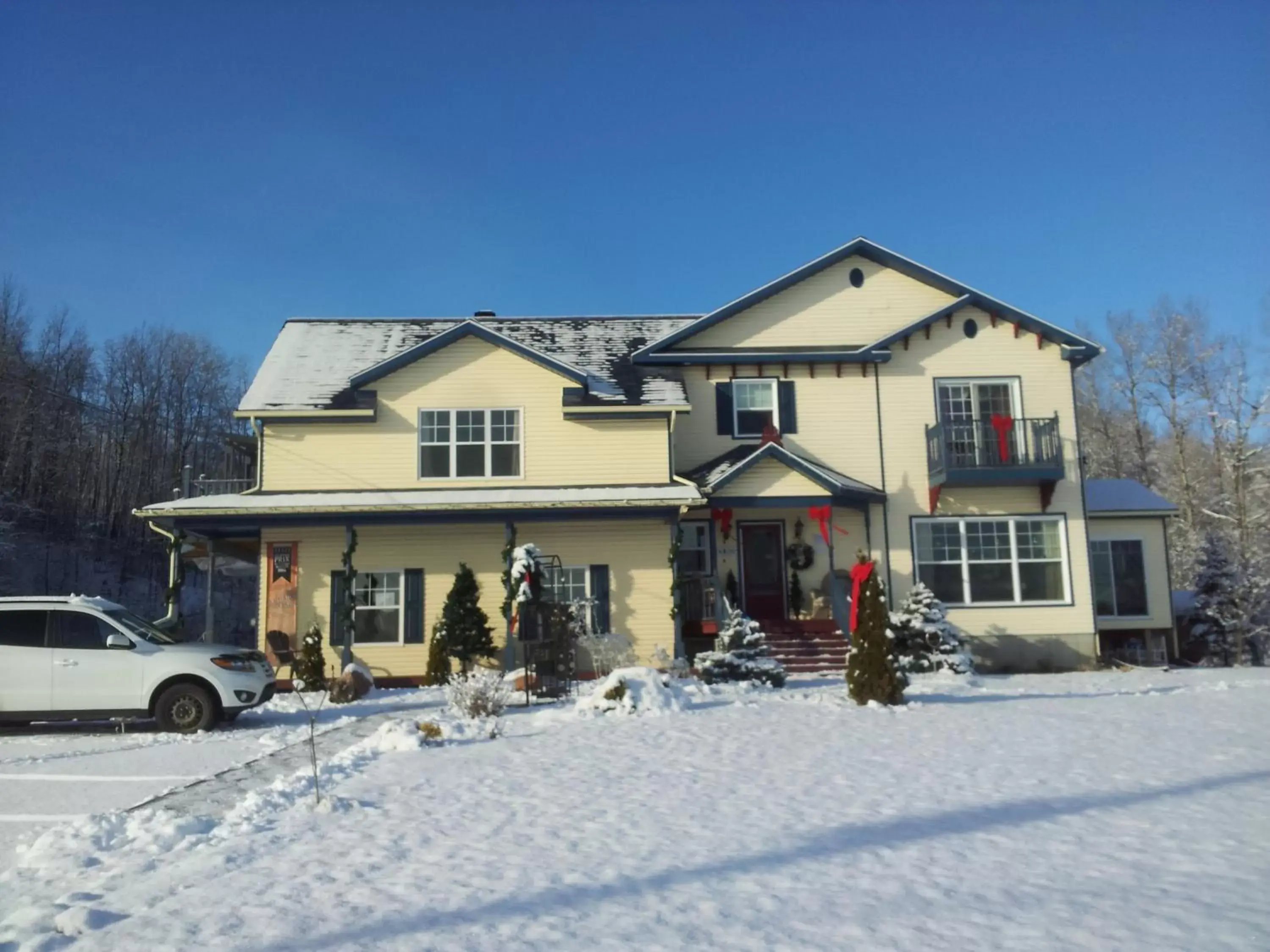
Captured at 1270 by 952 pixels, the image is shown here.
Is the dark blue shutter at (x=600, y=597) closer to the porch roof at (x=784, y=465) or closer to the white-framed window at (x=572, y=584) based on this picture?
the white-framed window at (x=572, y=584)

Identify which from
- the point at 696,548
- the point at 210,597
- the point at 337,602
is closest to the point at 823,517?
the point at 696,548

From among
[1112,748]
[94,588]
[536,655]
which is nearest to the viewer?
[1112,748]

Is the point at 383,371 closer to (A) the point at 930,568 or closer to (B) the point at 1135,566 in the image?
(A) the point at 930,568

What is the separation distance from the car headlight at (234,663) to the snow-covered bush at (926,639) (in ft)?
37.3

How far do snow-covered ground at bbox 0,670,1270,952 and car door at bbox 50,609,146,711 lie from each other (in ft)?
3.46

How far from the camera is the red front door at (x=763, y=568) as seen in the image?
821 inches

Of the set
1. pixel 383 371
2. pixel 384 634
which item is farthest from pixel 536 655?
pixel 383 371

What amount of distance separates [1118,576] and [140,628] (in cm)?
2082

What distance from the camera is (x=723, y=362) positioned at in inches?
851

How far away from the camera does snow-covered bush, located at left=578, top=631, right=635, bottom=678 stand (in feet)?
59.8

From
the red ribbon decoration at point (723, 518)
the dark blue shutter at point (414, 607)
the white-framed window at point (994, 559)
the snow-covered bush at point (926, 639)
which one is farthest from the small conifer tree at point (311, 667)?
the white-framed window at point (994, 559)

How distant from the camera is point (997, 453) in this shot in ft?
67.5

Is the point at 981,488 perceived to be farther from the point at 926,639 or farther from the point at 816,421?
the point at 926,639

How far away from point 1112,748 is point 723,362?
43.7 feet
